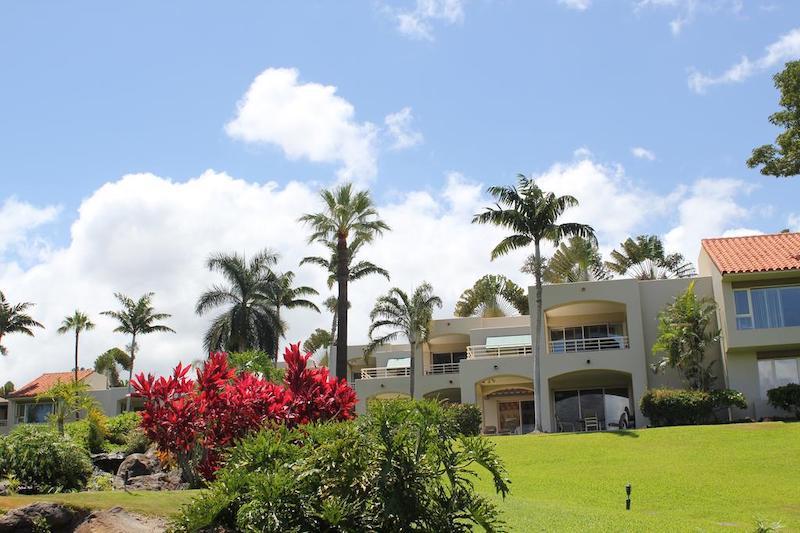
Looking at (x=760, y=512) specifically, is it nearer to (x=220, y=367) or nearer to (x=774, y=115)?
(x=220, y=367)

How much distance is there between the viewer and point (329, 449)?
7.46 m

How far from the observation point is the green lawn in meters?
13.7

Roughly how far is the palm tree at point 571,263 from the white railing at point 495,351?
286 inches

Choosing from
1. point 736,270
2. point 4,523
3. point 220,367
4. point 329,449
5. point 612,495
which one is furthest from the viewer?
point 736,270

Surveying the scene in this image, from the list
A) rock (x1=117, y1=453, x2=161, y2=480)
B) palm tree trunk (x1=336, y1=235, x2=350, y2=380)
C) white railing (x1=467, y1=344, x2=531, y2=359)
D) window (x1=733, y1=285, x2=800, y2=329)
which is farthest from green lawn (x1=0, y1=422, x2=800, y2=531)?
white railing (x1=467, y1=344, x2=531, y2=359)

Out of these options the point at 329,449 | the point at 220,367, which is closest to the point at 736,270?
the point at 220,367

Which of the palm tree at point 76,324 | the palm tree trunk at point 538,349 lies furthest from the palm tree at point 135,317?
the palm tree trunk at point 538,349

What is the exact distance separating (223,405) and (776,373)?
2863cm

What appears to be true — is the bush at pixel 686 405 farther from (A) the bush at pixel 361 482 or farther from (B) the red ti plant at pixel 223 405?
(A) the bush at pixel 361 482

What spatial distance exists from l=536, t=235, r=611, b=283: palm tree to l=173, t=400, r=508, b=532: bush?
39.1m

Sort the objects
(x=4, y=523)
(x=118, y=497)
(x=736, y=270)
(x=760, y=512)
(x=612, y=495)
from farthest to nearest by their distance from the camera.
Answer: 1. (x=736, y=270)
2. (x=612, y=495)
3. (x=760, y=512)
4. (x=118, y=497)
5. (x=4, y=523)

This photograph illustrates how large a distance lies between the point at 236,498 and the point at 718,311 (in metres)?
31.0

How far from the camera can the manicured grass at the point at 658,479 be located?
1484 centimetres

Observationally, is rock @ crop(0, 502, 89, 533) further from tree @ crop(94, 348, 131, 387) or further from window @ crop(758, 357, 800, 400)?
tree @ crop(94, 348, 131, 387)
